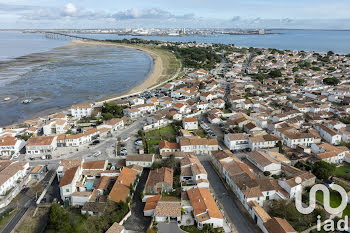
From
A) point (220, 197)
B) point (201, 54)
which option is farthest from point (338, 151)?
point (201, 54)

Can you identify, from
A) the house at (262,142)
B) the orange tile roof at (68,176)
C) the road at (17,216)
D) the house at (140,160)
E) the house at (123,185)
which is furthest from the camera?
the house at (262,142)

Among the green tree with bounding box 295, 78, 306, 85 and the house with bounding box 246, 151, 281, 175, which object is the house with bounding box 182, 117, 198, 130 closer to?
the house with bounding box 246, 151, 281, 175

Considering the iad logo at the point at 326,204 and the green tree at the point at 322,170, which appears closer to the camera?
the iad logo at the point at 326,204

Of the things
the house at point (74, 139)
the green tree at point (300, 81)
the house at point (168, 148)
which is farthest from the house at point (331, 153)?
the green tree at point (300, 81)

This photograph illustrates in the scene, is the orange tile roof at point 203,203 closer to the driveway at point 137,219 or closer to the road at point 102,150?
the driveway at point 137,219

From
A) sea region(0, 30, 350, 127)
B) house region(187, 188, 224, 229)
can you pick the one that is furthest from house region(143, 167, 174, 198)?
sea region(0, 30, 350, 127)

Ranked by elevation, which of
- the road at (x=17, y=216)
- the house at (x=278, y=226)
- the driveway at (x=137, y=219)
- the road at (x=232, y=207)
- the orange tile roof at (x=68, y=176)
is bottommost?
the road at (x=17, y=216)

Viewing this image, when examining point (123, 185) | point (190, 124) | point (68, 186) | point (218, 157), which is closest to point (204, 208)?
point (123, 185)
